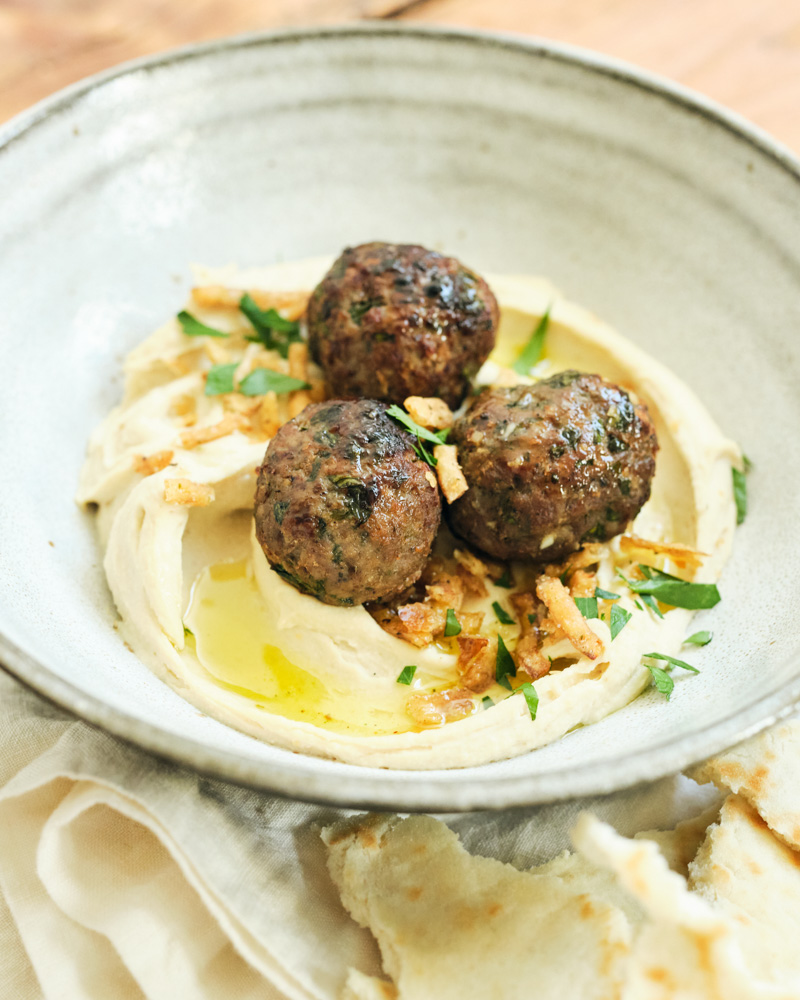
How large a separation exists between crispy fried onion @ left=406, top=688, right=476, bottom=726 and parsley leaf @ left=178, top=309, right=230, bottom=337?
2.11m

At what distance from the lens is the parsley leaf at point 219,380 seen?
4.22 metres

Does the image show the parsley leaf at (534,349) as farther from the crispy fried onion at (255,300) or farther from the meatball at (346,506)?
the meatball at (346,506)

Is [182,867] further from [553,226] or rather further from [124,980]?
[553,226]

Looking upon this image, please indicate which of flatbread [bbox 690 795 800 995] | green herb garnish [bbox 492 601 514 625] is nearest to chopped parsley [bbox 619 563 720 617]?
green herb garnish [bbox 492 601 514 625]

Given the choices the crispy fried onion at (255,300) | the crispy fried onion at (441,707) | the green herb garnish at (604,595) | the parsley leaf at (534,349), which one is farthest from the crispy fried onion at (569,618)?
the crispy fried onion at (255,300)

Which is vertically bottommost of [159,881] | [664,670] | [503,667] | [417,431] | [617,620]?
[159,881]

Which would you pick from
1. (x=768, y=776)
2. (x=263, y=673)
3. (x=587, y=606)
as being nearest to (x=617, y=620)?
(x=587, y=606)

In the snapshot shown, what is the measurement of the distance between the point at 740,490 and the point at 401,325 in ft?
5.92

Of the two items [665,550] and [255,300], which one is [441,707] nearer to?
[665,550]

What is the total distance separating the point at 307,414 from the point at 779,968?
244 centimetres

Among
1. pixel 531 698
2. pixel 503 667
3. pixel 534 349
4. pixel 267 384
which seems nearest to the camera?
pixel 531 698

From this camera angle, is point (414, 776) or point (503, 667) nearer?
point (414, 776)

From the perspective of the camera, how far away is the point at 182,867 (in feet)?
9.44

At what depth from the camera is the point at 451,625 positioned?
3.61 meters
